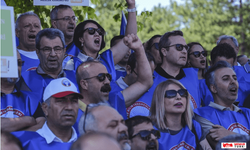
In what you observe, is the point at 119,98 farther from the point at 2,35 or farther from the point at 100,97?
the point at 2,35

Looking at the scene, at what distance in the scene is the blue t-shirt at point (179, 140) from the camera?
4.28m

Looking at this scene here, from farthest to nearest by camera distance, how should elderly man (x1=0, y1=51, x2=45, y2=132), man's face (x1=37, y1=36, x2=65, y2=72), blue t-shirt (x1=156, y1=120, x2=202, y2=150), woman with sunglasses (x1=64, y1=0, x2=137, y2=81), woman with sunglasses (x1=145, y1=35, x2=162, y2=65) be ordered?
woman with sunglasses (x1=145, y1=35, x2=162, y2=65), woman with sunglasses (x1=64, y1=0, x2=137, y2=81), man's face (x1=37, y1=36, x2=65, y2=72), blue t-shirt (x1=156, y1=120, x2=202, y2=150), elderly man (x1=0, y1=51, x2=45, y2=132)

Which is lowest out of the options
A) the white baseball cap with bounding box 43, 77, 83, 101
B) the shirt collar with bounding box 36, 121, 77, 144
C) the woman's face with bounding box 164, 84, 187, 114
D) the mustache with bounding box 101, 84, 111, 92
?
the shirt collar with bounding box 36, 121, 77, 144

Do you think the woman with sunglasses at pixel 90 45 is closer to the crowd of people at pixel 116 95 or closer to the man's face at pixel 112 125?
the crowd of people at pixel 116 95

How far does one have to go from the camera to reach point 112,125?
11.0 ft

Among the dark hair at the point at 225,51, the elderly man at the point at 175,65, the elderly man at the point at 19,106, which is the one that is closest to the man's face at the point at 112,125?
the elderly man at the point at 19,106

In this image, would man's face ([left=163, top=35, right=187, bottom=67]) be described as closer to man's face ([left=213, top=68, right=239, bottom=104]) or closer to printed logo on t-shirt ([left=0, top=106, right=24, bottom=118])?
man's face ([left=213, top=68, right=239, bottom=104])

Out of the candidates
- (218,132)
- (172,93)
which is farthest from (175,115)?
(218,132)

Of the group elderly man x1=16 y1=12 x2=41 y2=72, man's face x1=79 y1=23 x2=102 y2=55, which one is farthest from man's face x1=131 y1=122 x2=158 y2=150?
elderly man x1=16 y1=12 x2=41 y2=72

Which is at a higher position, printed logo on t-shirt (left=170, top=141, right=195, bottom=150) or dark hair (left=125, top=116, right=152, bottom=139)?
dark hair (left=125, top=116, right=152, bottom=139)

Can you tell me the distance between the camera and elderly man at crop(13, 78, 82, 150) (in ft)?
11.7

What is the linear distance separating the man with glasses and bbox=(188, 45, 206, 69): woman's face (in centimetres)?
261

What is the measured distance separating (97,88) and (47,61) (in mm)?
682

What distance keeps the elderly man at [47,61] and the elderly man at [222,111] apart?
1827 millimetres
